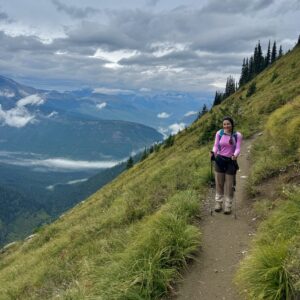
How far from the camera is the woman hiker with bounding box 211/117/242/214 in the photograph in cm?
1223

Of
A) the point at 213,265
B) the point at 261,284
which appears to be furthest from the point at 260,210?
the point at 261,284

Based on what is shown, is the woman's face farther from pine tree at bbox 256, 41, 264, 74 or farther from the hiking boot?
pine tree at bbox 256, 41, 264, 74

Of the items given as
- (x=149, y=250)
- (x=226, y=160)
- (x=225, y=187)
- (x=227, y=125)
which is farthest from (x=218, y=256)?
(x=227, y=125)

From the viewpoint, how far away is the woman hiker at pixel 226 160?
12234mm

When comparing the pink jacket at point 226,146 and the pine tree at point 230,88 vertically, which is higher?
the pine tree at point 230,88

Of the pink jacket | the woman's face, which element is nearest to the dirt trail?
the pink jacket

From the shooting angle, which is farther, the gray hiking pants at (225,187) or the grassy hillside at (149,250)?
the gray hiking pants at (225,187)

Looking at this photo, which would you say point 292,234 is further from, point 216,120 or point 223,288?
point 216,120

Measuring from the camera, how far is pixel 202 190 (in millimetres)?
14938

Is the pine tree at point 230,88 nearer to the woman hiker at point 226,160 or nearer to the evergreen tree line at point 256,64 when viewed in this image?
the evergreen tree line at point 256,64

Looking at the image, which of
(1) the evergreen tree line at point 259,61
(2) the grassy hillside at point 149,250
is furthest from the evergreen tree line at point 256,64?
(2) the grassy hillside at point 149,250

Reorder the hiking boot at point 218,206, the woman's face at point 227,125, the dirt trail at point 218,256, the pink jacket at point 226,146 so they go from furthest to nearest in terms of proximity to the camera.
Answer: the hiking boot at point 218,206 → the pink jacket at point 226,146 → the woman's face at point 227,125 → the dirt trail at point 218,256

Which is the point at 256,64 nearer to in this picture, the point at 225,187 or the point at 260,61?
the point at 260,61

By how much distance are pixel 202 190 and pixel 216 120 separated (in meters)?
22.3
